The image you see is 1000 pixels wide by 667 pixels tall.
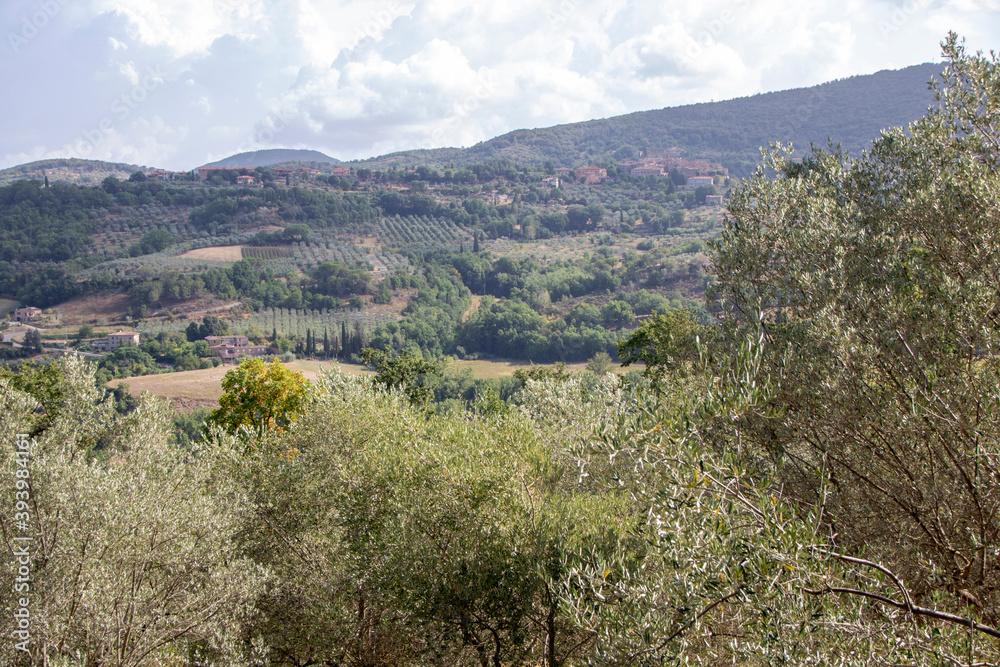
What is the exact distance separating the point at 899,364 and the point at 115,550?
1138cm

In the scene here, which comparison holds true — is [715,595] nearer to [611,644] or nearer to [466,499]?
[611,644]

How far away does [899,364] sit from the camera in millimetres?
7457

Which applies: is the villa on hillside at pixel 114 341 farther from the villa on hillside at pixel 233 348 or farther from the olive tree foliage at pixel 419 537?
the olive tree foliage at pixel 419 537

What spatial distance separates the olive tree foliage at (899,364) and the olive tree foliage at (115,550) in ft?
30.3

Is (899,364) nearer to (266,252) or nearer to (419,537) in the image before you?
(419,537)

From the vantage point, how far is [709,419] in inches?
300

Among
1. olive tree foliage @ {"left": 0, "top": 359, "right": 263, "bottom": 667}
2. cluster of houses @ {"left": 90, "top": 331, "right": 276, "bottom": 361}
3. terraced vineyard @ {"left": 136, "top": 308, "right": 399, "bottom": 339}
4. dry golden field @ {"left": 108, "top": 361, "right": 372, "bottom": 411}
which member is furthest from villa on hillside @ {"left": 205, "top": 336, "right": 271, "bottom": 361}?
olive tree foliage @ {"left": 0, "top": 359, "right": 263, "bottom": 667}

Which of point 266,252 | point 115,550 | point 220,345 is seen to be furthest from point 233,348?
point 115,550

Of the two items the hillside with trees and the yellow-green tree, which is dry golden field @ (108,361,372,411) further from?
the hillside with trees

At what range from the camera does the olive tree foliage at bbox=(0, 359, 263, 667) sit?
9508 mm

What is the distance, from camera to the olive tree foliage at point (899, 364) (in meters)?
6.23

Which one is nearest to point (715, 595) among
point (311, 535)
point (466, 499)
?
point (466, 499)

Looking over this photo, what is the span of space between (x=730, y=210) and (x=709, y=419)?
4.78 metres

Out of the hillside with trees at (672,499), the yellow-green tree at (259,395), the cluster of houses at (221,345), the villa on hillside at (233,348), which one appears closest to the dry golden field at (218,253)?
the cluster of houses at (221,345)
